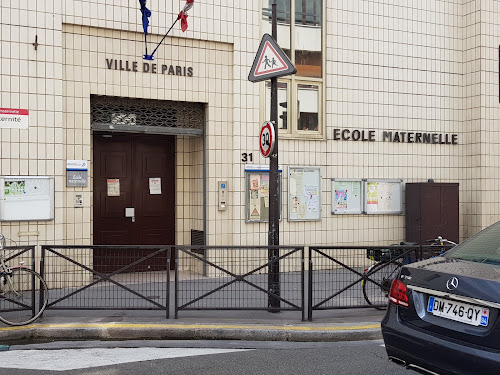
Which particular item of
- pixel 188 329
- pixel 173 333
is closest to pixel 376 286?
pixel 188 329

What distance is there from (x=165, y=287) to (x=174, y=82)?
4.43 meters

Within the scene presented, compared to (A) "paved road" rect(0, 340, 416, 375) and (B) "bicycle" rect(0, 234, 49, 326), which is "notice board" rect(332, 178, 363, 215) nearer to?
(A) "paved road" rect(0, 340, 416, 375)

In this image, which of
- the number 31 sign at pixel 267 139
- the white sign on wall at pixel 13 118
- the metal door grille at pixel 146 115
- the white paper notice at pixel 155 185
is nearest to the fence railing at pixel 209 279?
the number 31 sign at pixel 267 139

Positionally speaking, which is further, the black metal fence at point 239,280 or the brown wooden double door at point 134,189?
the brown wooden double door at point 134,189

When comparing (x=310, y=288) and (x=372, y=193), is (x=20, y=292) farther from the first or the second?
(x=372, y=193)

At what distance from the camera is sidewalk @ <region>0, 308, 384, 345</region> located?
6.93 metres

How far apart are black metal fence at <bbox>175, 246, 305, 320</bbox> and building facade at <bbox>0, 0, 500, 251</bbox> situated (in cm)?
312

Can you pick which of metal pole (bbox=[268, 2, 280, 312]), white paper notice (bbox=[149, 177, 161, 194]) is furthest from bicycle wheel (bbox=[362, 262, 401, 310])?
white paper notice (bbox=[149, 177, 161, 194])

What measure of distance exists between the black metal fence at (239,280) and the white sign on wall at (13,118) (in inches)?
147

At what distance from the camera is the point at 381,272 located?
8.05 metres

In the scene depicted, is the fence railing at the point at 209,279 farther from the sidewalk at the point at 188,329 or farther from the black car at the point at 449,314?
the black car at the point at 449,314

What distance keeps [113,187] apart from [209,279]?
169 inches

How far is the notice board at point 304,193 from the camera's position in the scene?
38.7 feet

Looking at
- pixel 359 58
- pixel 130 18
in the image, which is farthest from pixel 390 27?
pixel 130 18
